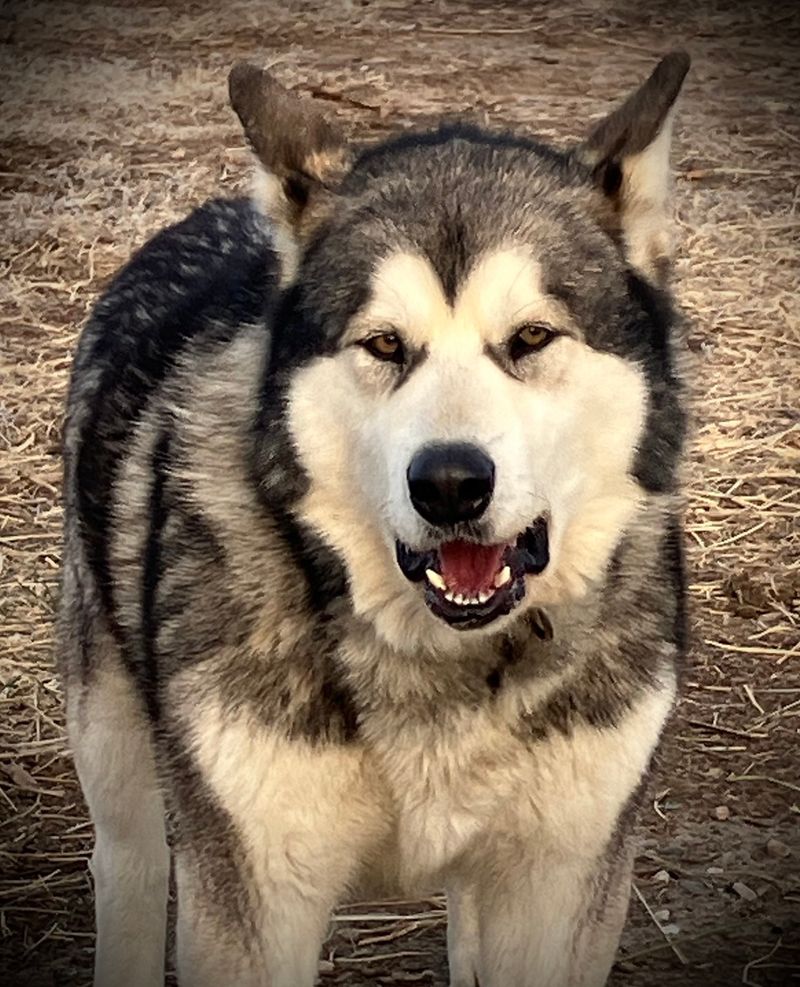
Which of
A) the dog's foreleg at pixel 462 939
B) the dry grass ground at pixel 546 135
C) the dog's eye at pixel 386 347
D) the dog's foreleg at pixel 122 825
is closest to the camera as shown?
the dog's eye at pixel 386 347

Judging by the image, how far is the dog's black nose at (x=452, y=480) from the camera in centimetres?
317

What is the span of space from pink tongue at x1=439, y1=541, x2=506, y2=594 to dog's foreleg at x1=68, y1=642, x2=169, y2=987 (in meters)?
1.10

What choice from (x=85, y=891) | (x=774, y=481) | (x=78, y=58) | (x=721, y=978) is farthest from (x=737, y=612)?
(x=78, y=58)

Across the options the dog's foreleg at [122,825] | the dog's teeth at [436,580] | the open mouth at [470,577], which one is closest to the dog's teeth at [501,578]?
the open mouth at [470,577]

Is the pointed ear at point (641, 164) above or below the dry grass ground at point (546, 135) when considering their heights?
above

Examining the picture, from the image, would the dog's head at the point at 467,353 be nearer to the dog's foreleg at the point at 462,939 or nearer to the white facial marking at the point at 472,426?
the white facial marking at the point at 472,426

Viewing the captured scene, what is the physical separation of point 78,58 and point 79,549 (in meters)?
8.83

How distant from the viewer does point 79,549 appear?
4.45 meters

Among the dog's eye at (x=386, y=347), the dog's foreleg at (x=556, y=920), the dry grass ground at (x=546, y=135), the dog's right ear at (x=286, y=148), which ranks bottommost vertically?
the dry grass ground at (x=546, y=135)

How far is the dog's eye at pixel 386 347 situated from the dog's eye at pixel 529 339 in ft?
0.71

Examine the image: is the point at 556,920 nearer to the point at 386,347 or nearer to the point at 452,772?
the point at 452,772

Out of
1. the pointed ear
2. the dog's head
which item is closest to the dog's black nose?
the dog's head

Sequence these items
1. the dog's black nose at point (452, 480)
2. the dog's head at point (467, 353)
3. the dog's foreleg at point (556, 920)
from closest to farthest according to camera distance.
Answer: the dog's black nose at point (452, 480)
the dog's head at point (467, 353)
the dog's foreleg at point (556, 920)

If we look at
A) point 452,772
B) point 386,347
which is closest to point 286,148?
point 386,347
